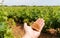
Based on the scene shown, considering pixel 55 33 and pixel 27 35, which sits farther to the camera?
pixel 55 33

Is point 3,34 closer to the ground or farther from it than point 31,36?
closer to the ground

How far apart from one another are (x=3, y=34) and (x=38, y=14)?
631 cm

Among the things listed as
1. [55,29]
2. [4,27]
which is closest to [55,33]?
[55,29]

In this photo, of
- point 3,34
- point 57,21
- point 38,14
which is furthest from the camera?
point 38,14

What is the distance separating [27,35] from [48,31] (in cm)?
591

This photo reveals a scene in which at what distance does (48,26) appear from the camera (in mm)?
8305

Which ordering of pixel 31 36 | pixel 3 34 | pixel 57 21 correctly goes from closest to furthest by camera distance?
pixel 31 36
pixel 3 34
pixel 57 21

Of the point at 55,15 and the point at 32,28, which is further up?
the point at 32,28

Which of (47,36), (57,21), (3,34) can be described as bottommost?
(47,36)

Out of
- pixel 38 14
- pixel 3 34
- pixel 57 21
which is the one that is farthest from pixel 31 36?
pixel 38 14

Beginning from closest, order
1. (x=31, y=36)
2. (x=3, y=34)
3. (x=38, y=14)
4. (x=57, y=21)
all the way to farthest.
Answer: (x=31, y=36) → (x=3, y=34) → (x=57, y=21) → (x=38, y=14)

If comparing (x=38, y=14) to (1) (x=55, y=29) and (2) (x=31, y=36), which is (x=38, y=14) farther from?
(2) (x=31, y=36)

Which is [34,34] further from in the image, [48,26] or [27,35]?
[48,26]

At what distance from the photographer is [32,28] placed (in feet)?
8.62
